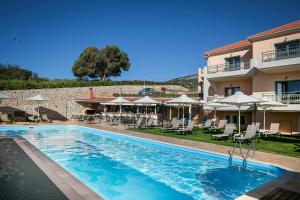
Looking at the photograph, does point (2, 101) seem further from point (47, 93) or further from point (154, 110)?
point (154, 110)

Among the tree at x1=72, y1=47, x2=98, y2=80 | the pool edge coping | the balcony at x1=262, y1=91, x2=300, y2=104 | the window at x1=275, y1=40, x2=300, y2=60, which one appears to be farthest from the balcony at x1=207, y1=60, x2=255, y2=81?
the tree at x1=72, y1=47, x2=98, y2=80

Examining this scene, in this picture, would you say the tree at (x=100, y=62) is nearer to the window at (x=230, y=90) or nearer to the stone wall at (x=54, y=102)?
the stone wall at (x=54, y=102)

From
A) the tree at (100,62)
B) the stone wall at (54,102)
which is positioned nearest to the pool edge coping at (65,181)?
the stone wall at (54,102)

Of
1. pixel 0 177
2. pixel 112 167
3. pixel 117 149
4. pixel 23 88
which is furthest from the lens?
pixel 23 88

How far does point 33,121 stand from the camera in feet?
87.1

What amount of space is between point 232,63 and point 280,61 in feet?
22.0

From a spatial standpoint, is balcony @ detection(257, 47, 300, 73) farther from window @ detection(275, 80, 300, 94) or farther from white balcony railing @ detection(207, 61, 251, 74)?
white balcony railing @ detection(207, 61, 251, 74)

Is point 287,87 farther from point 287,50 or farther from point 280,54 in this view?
point 287,50

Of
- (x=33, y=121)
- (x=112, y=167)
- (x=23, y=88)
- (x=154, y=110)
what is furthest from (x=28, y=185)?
(x=23, y=88)

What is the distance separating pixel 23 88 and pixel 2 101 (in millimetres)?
2909

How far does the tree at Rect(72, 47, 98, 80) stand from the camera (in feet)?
173

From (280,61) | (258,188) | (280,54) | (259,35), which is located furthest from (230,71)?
(258,188)

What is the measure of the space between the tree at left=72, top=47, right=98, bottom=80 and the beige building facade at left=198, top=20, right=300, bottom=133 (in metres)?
33.1

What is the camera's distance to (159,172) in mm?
9445
